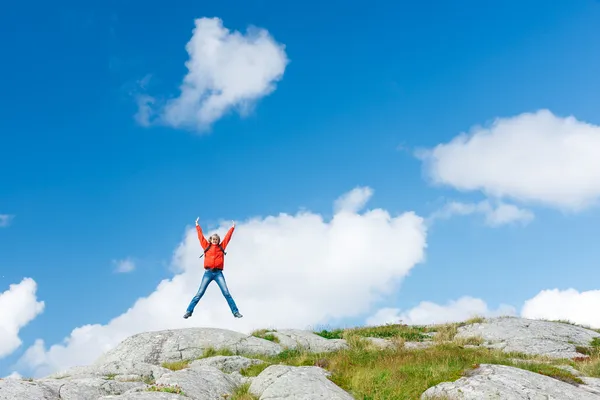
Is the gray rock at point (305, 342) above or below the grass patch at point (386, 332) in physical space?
below

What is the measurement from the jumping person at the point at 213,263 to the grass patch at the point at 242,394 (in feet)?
31.4

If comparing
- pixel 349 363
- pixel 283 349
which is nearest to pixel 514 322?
pixel 283 349

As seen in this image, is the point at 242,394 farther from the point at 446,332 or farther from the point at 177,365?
the point at 446,332

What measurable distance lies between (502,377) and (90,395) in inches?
391

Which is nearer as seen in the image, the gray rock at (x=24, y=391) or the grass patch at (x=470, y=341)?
the gray rock at (x=24, y=391)

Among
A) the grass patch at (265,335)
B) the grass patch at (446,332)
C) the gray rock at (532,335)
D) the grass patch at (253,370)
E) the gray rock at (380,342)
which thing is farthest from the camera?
the grass patch at (446,332)

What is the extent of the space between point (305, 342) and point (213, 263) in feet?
16.9

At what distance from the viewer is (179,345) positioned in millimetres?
21000

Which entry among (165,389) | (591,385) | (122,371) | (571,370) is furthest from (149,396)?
(571,370)

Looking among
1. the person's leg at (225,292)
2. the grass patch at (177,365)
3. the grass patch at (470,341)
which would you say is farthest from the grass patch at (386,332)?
the grass patch at (177,365)

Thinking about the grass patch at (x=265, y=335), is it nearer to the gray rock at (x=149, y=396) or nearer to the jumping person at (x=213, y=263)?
the jumping person at (x=213, y=263)

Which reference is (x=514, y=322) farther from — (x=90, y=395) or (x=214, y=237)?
(x=90, y=395)

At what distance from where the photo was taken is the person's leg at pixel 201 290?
23.5 m

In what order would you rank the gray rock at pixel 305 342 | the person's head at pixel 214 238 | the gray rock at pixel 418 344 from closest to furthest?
the gray rock at pixel 305 342 < the gray rock at pixel 418 344 < the person's head at pixel 214 238
